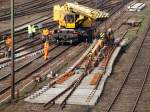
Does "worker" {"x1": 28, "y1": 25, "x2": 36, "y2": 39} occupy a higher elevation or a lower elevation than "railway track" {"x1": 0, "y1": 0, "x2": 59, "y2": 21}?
higher

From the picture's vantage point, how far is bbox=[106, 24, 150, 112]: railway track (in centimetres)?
2231

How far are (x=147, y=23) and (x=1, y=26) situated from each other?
15.4m

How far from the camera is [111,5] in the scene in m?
61.4

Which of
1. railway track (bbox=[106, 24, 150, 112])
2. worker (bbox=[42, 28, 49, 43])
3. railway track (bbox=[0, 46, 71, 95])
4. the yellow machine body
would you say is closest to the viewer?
railway track (bbox=[106, 24, 150, 112])

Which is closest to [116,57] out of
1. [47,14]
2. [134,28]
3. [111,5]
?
[134,28]

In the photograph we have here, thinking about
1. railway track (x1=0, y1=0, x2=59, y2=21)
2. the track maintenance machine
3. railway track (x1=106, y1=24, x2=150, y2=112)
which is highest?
the track maintenance machine

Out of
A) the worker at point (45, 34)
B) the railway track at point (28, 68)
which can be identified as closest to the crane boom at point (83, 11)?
the worker at point (45, 34)

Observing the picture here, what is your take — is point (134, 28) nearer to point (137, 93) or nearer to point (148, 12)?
point (148, 12)

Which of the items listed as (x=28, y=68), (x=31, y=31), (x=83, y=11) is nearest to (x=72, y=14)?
(x=83, y=11)

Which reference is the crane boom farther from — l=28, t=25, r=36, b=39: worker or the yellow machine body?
l=28, t=25, r=36, b=39: worker

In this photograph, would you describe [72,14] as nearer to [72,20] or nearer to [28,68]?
[72,20]

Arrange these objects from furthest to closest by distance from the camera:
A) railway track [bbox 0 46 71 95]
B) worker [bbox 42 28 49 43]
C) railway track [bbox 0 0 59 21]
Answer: railway track [bbox 0 0 59 21]
worker [bbox 42 28 49 43]
railway track [bbox 0 46 71 95]

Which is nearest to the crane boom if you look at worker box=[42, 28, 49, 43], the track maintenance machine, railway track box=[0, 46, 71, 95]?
the track maintenance machine

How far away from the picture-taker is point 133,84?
26.3 meters
